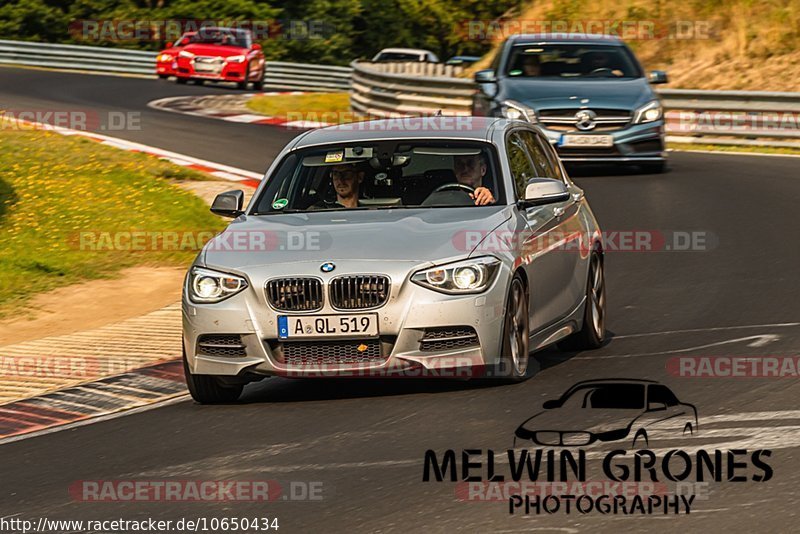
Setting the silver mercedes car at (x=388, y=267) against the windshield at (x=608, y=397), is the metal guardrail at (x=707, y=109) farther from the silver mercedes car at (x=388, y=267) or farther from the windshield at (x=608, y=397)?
the windshield at (x=608, y=397)

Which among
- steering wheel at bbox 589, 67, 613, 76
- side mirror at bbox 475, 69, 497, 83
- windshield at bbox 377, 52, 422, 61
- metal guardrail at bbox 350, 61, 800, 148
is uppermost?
steering wheel at bbox 589, 67, 613, 76

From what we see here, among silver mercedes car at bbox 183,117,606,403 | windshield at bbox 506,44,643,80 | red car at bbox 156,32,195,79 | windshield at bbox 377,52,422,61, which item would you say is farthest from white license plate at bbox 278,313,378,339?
windshield at bbox 377,52,422,61

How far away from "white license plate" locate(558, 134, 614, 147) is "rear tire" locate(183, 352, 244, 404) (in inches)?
445

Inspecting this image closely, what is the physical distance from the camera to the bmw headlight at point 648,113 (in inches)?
788

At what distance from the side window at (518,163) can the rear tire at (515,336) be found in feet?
3.07

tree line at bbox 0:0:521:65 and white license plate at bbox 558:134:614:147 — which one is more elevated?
white license plate at bbox 558:134:614:147

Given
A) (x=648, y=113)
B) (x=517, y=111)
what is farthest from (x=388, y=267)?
(x=648, y=113)

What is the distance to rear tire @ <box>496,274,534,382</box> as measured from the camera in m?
8.73

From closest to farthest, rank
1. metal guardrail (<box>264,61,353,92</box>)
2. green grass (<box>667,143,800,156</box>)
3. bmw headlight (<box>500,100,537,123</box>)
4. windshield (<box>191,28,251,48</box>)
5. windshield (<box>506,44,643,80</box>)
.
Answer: bmw headlight (<box>500,100,537,123</box>), windshield (<box>506,44,643,80</box>), green grass (<box>667,143,800,156</box>), windshield (<box>191,28,251,48</box>), metal guardrail (<box>264,61,353,92</box>)

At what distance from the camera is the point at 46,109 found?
1128 inches

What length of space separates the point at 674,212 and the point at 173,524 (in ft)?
38.1

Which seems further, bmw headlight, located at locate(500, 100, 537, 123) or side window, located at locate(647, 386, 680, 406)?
bmw headlight, located at locate(500, 100, 537, 123)

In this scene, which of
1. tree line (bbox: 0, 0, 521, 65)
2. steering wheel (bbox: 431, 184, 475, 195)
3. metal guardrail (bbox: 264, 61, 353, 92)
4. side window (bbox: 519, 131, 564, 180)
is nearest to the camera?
steering wheel (bbox: 431, 184, 475, 195)

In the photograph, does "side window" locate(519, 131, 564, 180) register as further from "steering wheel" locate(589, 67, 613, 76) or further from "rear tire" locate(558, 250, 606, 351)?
"steering wheel" locate(589, 67, 613, 76)
